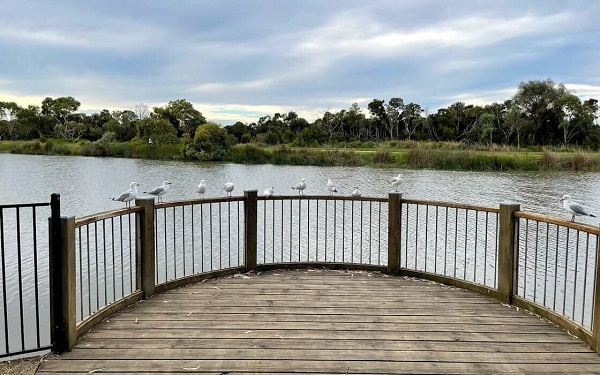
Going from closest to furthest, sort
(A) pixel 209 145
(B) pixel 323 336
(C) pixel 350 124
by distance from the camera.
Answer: (B) pixel 323 336 < (A) pixel 209 145 < (C) pixel 350 124

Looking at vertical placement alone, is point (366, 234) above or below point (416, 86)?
below

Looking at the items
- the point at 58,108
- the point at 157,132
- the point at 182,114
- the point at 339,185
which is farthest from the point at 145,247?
the point at 58,108

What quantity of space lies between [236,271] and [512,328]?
305 centimetres

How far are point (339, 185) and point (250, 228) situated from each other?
14.1 m

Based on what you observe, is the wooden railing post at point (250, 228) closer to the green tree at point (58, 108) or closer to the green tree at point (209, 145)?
the green tree at point (209, 145)

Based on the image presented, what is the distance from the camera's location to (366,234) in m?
11.5

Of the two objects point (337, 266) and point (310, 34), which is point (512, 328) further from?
point (310, 34)

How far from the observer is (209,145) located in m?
37.5

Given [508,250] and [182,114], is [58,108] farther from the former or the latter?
[508,250]

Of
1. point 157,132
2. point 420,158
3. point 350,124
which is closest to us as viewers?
point 420,158

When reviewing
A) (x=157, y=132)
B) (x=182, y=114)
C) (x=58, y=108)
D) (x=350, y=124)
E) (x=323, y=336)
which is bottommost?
(x=323, y=336)

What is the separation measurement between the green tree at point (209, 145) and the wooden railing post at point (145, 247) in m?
32.8

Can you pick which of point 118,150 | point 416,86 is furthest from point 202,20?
point 118,150

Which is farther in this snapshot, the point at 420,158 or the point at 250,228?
the point at 420,158
